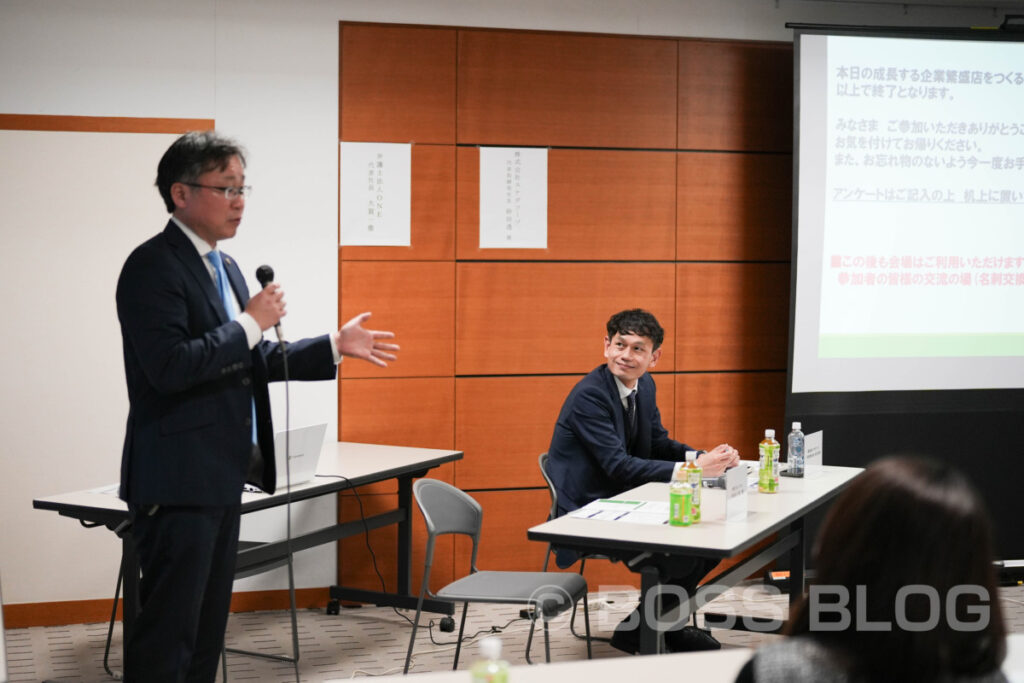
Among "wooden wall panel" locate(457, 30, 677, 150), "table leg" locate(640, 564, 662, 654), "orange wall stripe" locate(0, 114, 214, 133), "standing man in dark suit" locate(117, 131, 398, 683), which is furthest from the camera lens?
"wooden wall panel" locate(457, 30, 677, 150)

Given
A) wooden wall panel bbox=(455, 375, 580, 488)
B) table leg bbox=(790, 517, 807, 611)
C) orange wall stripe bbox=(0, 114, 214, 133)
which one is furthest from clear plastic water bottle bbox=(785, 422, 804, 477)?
orange wall stripe bbox=(0, 114, 214, 133)

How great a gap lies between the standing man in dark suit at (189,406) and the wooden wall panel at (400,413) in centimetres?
221

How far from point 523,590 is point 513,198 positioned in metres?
2.26

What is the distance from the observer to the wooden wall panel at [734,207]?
16.9 ft

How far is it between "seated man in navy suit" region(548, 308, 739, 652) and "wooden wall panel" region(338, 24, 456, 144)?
5.10 ft

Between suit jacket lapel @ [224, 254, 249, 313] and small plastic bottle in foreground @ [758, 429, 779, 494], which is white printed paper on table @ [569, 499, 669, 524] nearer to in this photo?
small plastic bottle in foreground @ [758, 429, 779, 494]

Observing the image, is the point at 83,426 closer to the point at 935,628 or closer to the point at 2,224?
the point at 2,224

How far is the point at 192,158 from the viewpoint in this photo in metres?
2.54

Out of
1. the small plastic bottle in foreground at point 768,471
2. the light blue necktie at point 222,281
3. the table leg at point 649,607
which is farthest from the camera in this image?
the small plastic bottle in foreground at point 768,471

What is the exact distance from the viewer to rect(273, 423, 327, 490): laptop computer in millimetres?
3707

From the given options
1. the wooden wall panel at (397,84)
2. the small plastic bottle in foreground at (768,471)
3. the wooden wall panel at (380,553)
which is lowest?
the wooden wall panel at (380,553)

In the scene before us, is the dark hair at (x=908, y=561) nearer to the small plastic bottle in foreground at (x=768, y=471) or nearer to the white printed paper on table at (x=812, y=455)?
the small plastic bottle in foreground at (x=768, y=471)

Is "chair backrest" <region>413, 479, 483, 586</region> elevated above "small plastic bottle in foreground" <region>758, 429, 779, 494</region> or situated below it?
below

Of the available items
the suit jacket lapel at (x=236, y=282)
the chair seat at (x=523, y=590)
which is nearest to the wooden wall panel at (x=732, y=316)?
the chair seat at (x=523, y=590)
